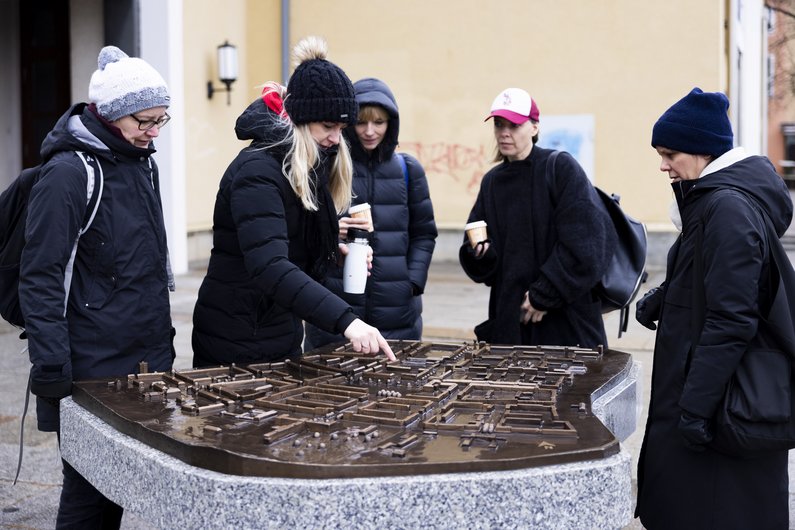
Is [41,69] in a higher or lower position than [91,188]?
higher

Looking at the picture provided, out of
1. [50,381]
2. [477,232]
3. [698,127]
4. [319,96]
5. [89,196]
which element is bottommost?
[50,381]

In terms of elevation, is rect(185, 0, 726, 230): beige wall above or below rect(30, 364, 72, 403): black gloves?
above

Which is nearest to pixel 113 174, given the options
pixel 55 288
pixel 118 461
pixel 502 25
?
pixel 55 288

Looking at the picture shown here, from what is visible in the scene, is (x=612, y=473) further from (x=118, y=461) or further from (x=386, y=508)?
(x=118, y=461)

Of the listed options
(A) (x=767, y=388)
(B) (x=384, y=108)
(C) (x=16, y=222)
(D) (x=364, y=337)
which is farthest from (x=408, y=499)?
(B) (x=384, y=108)

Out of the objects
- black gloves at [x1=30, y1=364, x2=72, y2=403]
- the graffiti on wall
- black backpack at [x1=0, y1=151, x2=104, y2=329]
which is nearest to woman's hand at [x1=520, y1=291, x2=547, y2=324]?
black backpack at [x1=0, y1=151, x2=104, y2=329]

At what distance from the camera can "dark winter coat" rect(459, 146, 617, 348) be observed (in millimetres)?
4188

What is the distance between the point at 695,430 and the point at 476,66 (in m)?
12.0

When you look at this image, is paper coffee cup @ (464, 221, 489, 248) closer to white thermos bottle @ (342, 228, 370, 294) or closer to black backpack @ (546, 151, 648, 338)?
black backpack @ (546, 151, 648, 338)

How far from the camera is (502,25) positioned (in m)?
14.2

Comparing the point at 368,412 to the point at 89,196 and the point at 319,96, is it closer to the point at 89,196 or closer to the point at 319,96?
the point at 319,96

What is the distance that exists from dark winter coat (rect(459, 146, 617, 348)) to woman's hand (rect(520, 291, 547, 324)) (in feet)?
0.10

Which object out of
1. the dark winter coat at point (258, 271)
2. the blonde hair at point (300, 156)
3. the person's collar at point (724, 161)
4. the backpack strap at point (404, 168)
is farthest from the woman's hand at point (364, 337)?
the backpack strap at point (404, 168)

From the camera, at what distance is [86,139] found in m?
3.28
